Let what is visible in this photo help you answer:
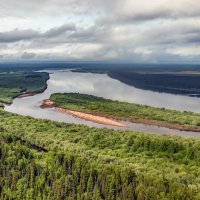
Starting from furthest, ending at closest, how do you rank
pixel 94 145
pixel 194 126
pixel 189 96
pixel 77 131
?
pixel 189 96 → pixel 194 126 → pixel 77 131 → pixel 94 145

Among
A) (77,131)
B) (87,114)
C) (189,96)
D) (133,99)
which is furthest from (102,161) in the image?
(189,96)

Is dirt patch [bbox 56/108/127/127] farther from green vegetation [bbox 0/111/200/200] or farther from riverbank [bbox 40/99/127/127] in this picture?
green vegetation [bbox 0/111/200/200]

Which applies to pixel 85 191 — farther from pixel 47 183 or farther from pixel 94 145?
pixel 94 145

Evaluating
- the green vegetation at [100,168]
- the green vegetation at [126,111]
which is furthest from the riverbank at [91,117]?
the green vegetation at [100,168]

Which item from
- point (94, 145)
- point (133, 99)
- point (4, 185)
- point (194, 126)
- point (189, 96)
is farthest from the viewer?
point (189, 96)

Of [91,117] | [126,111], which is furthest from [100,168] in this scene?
[126,111]

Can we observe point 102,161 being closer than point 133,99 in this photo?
Yes

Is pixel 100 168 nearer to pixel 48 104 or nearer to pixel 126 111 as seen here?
pixel 126 111
